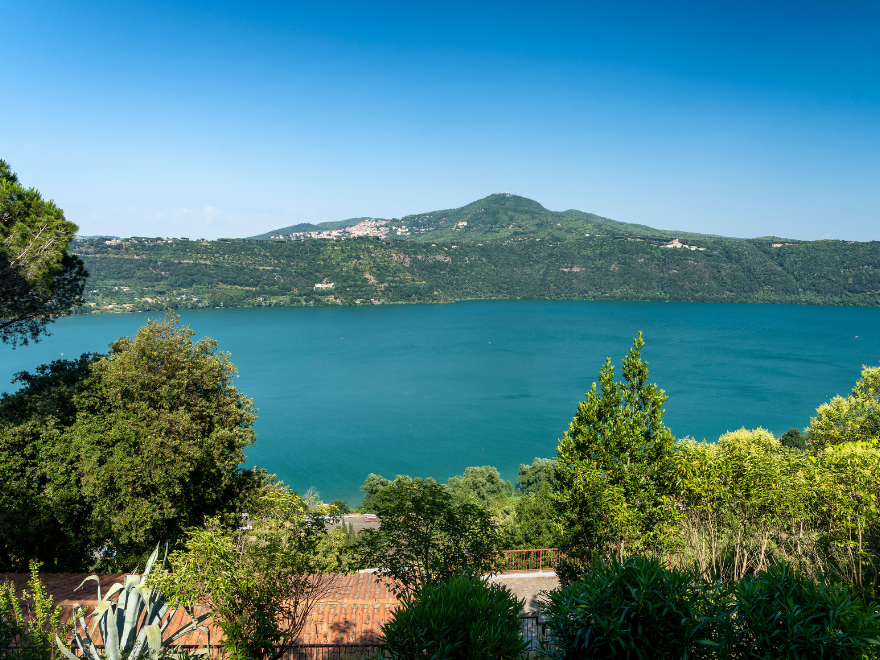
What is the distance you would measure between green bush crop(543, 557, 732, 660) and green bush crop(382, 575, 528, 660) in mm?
527

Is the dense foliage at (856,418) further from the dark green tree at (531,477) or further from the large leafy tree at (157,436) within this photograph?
the large leafy tree at (157,436)

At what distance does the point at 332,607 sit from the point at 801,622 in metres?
7.63

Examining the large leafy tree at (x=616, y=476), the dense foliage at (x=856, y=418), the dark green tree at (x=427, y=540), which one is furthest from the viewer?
the dense foliage at (x=856, y=418)

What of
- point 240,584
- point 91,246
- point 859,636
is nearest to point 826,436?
point 859,636

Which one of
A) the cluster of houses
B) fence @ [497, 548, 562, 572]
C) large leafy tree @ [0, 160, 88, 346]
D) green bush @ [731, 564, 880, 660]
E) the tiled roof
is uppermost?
the cluster of houses

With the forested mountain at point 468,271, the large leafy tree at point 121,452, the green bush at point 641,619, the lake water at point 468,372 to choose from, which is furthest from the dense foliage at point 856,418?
the forested mountain at point 468,271

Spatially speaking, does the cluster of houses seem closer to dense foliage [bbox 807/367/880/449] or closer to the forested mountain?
the forested mountain

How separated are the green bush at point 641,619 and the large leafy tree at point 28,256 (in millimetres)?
13429

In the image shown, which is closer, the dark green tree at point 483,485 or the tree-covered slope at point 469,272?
the dark green tree at point 483,485

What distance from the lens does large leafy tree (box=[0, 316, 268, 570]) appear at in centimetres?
1127

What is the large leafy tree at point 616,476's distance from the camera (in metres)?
9.55

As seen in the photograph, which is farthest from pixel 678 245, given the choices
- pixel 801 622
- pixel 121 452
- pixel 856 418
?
pixel 801 622

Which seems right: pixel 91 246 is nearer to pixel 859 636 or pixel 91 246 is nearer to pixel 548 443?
pixel 548 443

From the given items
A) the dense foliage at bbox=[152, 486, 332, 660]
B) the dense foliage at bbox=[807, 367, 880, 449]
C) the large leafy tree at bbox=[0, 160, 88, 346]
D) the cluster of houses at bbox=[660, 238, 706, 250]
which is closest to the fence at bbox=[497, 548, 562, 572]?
the dense foliage at bbox=[152, 486, 332, 660]
